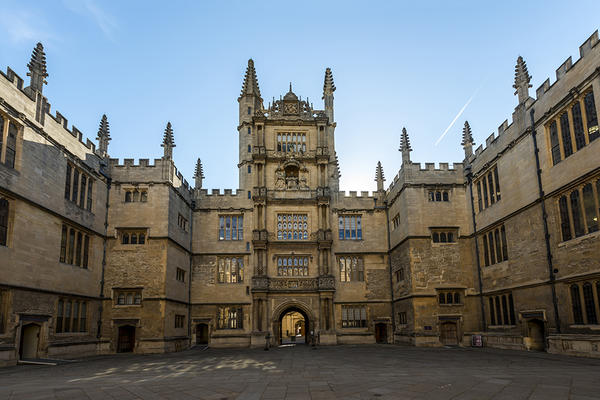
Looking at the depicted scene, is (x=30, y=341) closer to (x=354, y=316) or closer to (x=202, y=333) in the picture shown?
(x=202, y=333)

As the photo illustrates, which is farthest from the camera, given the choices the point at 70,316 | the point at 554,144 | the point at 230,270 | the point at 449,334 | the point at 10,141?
the point at 230,270

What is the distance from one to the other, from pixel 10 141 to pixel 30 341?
10161 millimetres

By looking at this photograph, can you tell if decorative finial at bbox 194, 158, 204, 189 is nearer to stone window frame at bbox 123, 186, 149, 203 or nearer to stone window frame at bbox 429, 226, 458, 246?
stone window frame at bbox 123, 186, 149, 203

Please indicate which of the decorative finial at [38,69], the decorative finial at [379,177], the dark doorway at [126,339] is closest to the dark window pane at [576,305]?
the decorative finial at [379,177]

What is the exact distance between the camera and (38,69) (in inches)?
974

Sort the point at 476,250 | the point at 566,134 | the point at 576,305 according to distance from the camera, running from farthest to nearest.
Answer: the point at 476,250, the point at 566,134, the point at 576,305

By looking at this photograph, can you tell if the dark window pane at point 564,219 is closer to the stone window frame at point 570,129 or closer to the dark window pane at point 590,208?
the dark window pane at point 590,208

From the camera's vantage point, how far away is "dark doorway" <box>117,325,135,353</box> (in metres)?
30.9

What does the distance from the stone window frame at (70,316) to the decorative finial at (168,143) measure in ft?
37.7

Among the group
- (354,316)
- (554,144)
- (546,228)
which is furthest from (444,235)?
(554,144)

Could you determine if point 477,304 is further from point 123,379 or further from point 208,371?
point 123,379

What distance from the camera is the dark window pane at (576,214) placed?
70.2 ft

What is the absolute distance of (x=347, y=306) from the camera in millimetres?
38406

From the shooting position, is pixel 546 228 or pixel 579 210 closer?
pixel 579 210
